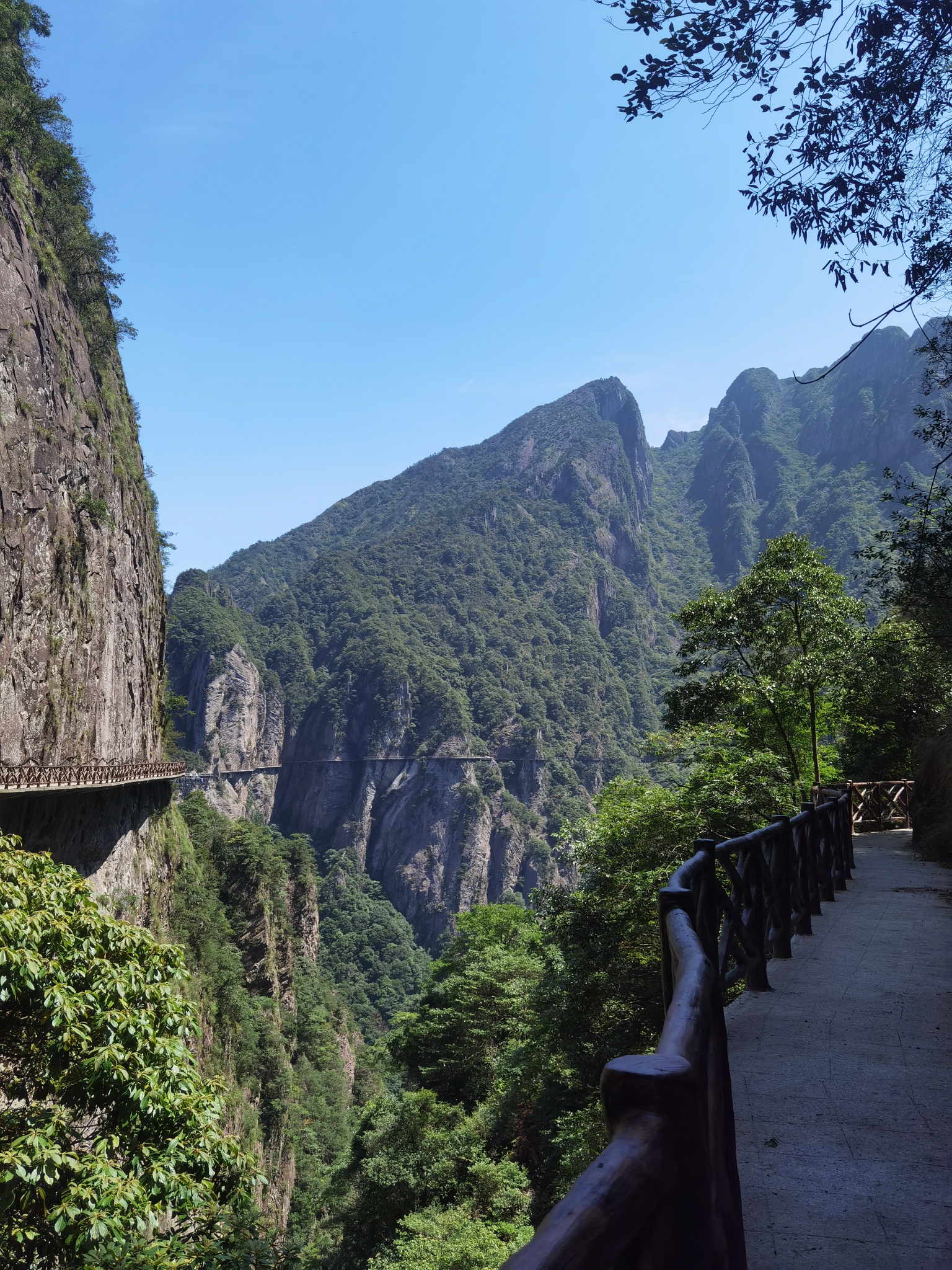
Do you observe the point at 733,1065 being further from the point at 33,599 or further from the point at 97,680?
the point at 97,680

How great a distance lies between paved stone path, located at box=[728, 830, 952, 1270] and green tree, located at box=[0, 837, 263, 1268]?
158 inches

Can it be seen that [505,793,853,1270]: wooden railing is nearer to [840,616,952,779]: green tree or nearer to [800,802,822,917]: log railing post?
[800,802,822,917]: log railing post

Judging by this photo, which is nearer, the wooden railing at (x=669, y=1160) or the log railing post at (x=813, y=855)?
the wooden railing at (x=669, y=1160)

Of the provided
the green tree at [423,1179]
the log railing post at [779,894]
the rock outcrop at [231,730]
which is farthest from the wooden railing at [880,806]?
the rock outcrop at [231,730]

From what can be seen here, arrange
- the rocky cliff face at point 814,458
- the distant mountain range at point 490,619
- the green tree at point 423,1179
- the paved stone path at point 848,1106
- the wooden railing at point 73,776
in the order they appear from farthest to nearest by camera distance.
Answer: the rocky cliff face at point 814,458 → the distant mountain range at point 490,619 → the wooden railing at point 73,776 → the green tree at point 423,1179 → the paved stone path at point 848,1106

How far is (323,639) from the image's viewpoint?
12875 cm

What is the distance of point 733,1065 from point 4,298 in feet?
68.2

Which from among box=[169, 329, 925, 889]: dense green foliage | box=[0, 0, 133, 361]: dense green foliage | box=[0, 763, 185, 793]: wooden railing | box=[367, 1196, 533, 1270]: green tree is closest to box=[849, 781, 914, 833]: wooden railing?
box=[367, 1196, 533, 1270]: green tree

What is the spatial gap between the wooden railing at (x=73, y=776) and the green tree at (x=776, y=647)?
13142mm

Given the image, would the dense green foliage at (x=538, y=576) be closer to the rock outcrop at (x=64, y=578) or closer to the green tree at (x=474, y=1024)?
the green tree at (x=474, y=1024)

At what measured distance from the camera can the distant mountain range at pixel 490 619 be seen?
10138cm

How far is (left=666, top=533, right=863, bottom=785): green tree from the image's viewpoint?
16.4 meters

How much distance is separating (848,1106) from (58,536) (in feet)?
65.6

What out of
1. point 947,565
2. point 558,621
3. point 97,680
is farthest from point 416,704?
point 947,565
